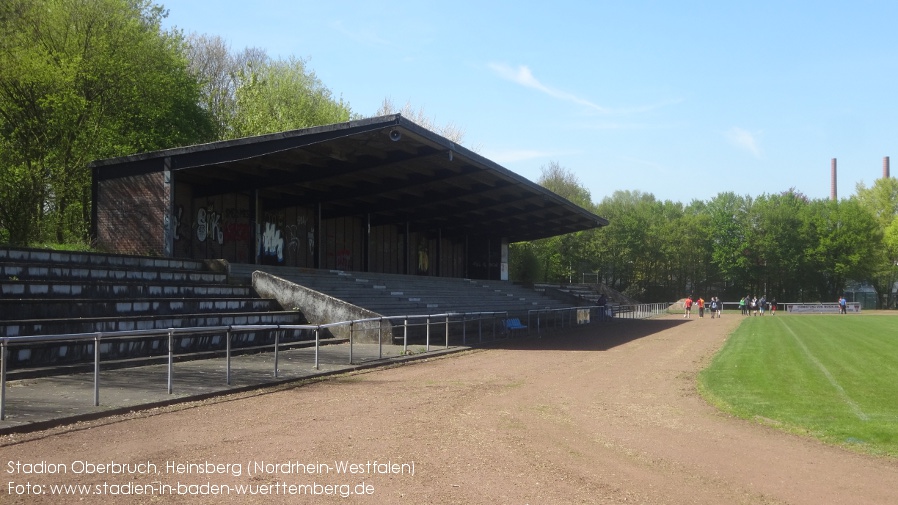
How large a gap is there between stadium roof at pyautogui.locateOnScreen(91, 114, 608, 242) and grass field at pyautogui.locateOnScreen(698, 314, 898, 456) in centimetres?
1193

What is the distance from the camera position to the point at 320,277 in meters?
28.3

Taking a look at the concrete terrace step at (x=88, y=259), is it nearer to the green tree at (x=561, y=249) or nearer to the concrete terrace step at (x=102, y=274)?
the concrete terrace step at (x=102, y=274)

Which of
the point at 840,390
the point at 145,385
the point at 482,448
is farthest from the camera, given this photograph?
the point at 840,390

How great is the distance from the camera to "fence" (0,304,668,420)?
9789mm

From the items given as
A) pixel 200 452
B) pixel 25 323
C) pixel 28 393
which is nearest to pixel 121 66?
pixel 25 323

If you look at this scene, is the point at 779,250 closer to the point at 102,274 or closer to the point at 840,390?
the point at 840,390

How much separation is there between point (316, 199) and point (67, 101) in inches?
410

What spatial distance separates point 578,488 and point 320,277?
22.8m

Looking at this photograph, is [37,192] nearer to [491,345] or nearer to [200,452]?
[491,345]

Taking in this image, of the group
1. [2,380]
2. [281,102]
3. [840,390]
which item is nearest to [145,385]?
[2,380]

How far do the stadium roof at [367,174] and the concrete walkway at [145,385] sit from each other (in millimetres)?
8007

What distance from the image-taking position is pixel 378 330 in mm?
21344

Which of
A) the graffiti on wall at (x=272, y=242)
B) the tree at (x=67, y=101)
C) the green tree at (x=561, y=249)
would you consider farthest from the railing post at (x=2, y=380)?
the green tree at (x=561, y=249)

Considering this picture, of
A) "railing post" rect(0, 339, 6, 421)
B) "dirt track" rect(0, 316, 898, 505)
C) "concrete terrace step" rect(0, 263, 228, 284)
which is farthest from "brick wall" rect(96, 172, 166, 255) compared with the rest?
"railing post" rect(0, 339, 6, 421)
